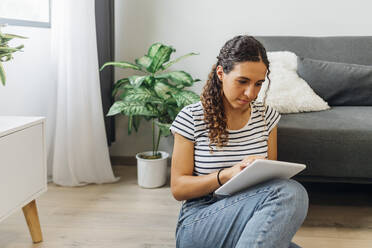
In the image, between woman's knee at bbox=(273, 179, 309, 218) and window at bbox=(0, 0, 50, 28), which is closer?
woman's knee at bbox=(273, 179, 309, 218)

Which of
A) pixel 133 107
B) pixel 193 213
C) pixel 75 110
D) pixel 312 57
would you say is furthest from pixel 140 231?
pixel 312 57

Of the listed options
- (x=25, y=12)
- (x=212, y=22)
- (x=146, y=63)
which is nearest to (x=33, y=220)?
(x=146, y=63)

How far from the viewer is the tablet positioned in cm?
109

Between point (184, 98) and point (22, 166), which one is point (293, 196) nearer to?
point (22, 166)

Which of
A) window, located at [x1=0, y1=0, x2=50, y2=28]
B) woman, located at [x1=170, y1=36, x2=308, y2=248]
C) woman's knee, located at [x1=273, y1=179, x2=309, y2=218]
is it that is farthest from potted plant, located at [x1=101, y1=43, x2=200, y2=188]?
woman's knee, located at [x1=273, y1=179, x2=309, y2=218]

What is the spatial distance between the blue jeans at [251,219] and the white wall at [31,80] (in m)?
1.25

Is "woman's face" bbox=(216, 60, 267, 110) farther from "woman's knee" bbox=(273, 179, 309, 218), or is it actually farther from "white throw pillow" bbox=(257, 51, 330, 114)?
"white throw pillow" bbox=(257, 51, 330, 114)

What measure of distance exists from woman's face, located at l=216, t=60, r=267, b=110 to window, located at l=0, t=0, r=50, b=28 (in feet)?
4.46

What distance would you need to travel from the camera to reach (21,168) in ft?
4.75

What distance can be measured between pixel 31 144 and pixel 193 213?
2.20 feet

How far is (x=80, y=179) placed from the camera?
233 cm

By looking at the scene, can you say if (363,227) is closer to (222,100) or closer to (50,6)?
(222,100)

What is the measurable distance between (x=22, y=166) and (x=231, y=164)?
747 mm

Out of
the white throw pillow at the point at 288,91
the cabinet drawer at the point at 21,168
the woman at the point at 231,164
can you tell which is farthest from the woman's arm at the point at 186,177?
the white throw pillow at the point at 288,91
